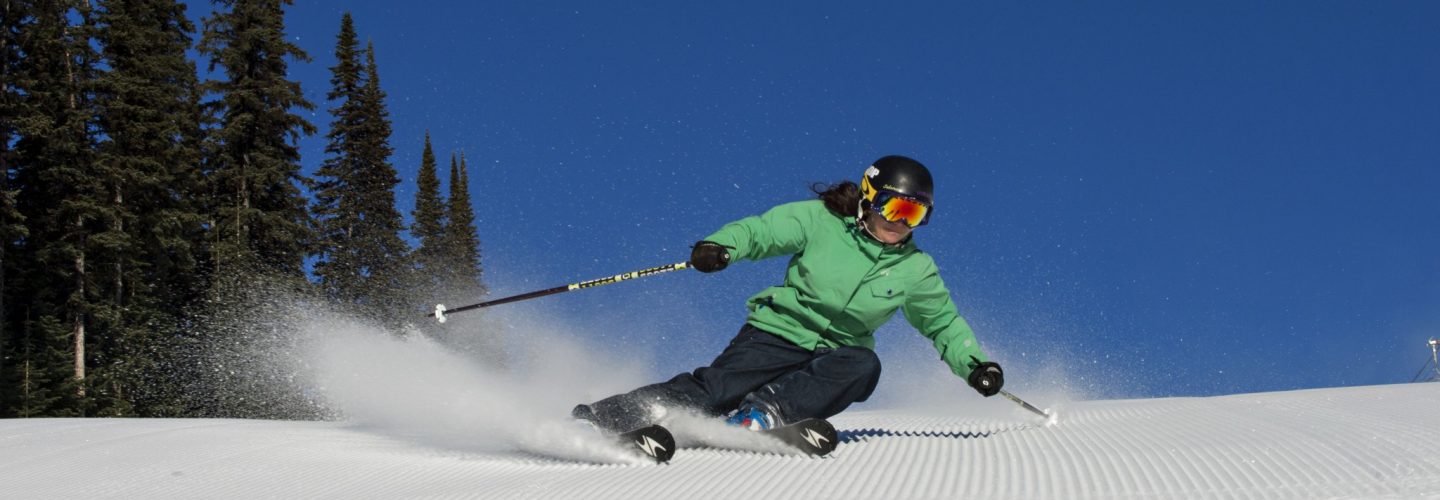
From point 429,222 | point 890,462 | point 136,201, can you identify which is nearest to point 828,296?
point 890,462

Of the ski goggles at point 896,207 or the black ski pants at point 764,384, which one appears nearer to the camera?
the black ski pants at point 764,384

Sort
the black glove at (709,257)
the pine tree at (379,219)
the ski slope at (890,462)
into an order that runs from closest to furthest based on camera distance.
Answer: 1. the ski slope at (890,462)
2. the black glove at (709,257)
3. the pine tree at (379,219)

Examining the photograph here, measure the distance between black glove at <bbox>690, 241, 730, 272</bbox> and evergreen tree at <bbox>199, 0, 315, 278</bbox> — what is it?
2511 cm

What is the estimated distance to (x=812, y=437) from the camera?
4.12m

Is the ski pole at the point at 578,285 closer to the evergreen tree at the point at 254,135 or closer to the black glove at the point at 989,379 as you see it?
the black glove at the point at 989,379

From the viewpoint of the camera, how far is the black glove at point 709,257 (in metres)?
4.81

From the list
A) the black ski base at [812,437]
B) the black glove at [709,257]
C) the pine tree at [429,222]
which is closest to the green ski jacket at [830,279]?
the black glove at [709,257]

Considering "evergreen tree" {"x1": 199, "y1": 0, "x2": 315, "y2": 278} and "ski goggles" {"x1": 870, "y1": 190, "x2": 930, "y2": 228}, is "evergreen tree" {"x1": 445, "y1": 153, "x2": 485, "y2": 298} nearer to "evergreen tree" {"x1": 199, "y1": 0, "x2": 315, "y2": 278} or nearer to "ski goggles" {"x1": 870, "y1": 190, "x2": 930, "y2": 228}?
"evergreen tree" {"x1": 199, "y1": 0, "x2": 315, "y2": 278}

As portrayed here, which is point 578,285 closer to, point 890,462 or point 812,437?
point 812,437

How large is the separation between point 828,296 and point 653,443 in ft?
4.49

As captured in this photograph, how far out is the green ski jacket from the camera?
16.5ft

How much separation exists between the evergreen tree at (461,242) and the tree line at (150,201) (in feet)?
46.0

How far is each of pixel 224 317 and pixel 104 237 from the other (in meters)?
3.67

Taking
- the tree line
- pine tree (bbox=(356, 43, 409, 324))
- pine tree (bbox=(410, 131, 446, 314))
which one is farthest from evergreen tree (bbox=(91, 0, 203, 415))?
pine tree (bbox=(410, 131, 446, 314))
